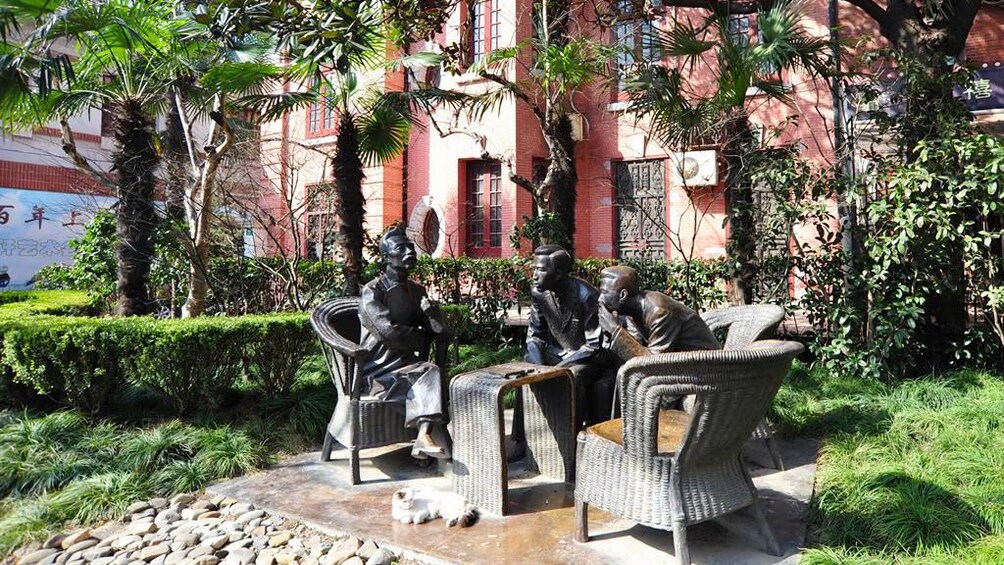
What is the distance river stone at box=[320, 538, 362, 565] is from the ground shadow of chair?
31.6 inches

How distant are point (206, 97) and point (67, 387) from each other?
334cm

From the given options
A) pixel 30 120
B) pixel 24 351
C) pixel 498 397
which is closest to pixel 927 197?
pixel 498 397

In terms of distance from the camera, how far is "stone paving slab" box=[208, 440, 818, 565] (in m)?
2.79

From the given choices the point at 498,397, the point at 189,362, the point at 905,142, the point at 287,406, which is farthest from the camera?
the point at 905,142

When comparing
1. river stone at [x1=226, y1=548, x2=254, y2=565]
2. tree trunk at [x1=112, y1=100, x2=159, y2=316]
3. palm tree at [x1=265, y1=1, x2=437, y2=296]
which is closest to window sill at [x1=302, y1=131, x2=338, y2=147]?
palm tree at [x1=265, y1=1, x2=437, y2=296]

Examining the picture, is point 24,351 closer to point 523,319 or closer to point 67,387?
point 67,387

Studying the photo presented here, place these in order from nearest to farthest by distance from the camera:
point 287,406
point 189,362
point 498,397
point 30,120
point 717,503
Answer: point 717,503 → point 498,397 → point 189,362 → point 287,406 → point 30,120

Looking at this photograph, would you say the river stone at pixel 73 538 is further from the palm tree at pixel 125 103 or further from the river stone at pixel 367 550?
the palm tree at pixel 125 103

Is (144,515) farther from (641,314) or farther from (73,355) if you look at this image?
(641,314)

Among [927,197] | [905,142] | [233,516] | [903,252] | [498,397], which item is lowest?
[233,516]

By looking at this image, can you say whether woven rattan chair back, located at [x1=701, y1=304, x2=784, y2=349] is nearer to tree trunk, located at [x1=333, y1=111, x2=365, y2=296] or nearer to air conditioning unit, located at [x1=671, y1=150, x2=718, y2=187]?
tree trunk, located at [x1=333, y1=111, x2=365, y2=296]

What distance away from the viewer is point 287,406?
512 cm

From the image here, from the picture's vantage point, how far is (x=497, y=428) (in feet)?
10.5

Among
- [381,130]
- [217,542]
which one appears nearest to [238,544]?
[217,542]
